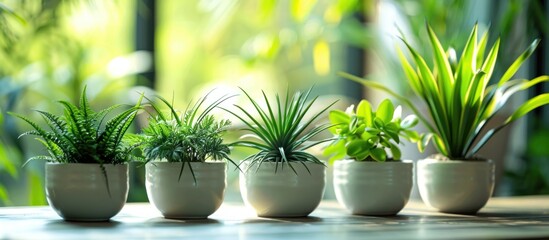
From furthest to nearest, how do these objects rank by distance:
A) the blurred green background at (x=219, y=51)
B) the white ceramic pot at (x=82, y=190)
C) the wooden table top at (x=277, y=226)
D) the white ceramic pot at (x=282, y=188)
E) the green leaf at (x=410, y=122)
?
the blurred green background at (x=219, y=51)
the green leaf at (x=410, y=122)
the white ceramic pot at (x=282, y=188)
the white ceramic pot at (x=82, y=190)
the wooden table top at (x=277, y=226)

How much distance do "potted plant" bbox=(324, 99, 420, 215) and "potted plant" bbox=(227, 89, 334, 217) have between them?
9 centimetres

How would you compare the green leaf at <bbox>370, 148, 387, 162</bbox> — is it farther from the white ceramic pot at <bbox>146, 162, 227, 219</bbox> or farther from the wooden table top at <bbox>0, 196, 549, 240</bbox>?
the white ceramic pot at <bbox>146, 162, 227, 219</bbox>

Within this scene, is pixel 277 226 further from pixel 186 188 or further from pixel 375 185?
pixel 375 185

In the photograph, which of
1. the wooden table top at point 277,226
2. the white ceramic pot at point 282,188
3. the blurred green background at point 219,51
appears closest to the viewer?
the wooden table top at point 277,226

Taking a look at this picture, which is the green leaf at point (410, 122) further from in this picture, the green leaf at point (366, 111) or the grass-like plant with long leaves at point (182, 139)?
the grass-like plant with long leaves at point (182, 139)

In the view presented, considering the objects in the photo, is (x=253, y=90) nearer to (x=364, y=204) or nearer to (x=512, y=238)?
(x=364, y=204)

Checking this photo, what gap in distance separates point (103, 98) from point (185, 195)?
6.39 ft

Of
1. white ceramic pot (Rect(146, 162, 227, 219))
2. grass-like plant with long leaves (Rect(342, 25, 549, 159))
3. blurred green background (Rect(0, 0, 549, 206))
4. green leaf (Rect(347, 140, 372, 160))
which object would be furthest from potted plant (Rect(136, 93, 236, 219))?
blurred green background (Rect(0, 0, 549, 206))

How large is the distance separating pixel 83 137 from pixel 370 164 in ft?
1.82

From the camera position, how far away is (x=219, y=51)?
15.7ft

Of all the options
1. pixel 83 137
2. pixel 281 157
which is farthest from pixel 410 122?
pixel 83 137

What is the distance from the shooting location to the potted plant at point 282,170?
138 cm

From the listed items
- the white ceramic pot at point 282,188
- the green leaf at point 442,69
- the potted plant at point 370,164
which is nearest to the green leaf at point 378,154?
the potted plant at point 370,164

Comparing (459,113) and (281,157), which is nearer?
(281,157)
